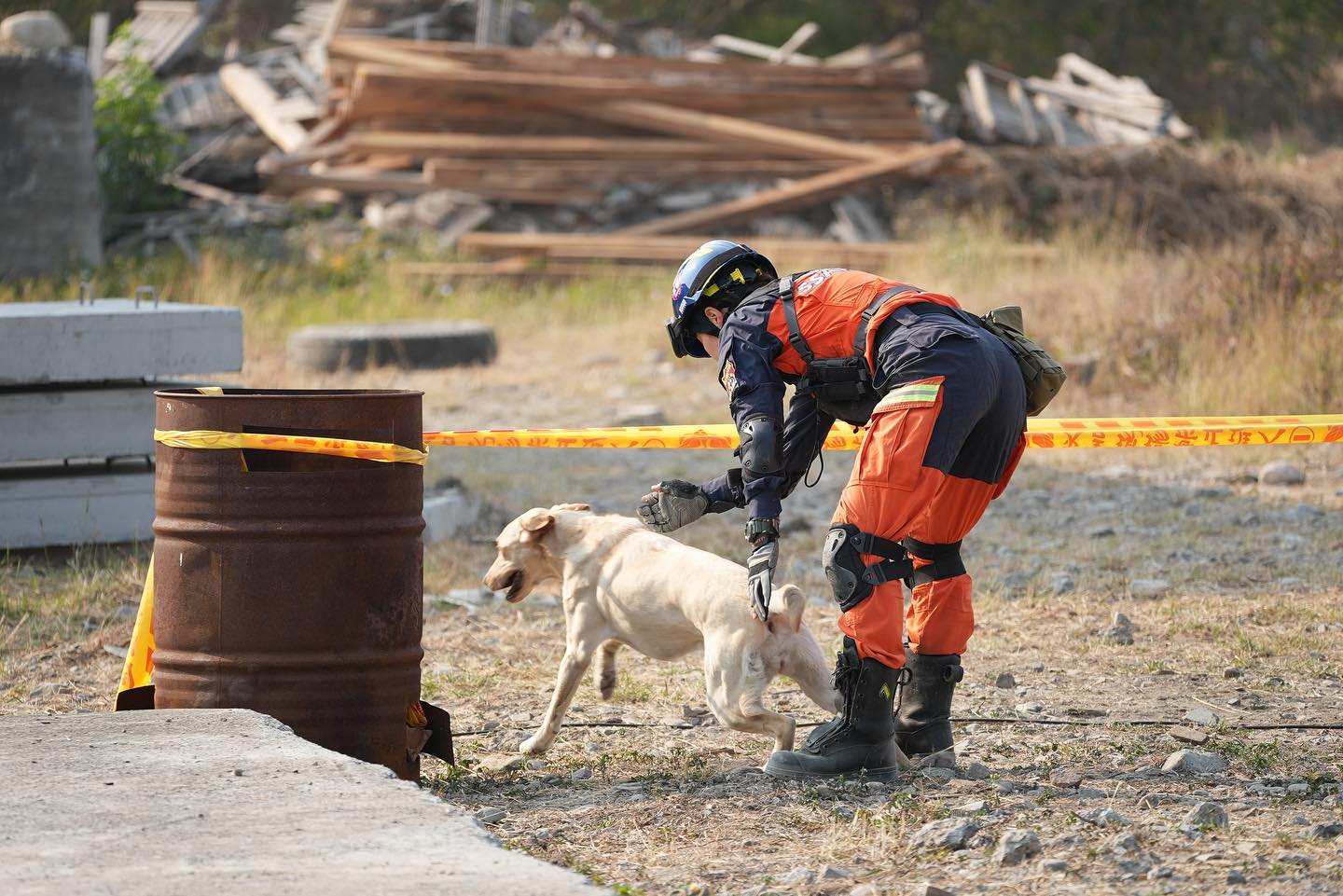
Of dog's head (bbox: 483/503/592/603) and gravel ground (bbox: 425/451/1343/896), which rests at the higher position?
dog's head (bbox: 483/503/592/603)

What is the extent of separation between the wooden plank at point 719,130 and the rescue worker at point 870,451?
49.1 ft

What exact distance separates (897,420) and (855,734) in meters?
0.94

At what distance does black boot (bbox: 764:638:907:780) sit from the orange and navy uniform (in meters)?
0.06

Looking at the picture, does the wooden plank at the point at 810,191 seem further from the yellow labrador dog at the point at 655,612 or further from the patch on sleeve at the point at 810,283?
the patch on sleeve at the point at 810,283

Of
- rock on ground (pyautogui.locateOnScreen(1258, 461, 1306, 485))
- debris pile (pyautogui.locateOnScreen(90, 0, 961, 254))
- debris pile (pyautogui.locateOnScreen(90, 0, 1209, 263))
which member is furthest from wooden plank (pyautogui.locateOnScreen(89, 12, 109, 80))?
rock on ground (pyautogui.locateOnScreen(1258, 461, 1306, 485))

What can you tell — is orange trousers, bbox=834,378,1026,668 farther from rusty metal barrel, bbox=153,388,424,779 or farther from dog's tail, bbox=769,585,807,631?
rusty metal barrel, bbox=153,388,424,779

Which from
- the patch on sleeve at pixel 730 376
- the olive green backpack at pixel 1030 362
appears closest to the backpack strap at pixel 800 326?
the patch on sleeve at pixel 730 376

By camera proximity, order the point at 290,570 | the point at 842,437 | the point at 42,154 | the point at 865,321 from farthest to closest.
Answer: the point at 42,154, the point at 842,437, the point at 865,321, the point at 290,570

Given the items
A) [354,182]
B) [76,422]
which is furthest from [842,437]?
[354,182]

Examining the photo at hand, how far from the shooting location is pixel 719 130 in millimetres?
19594

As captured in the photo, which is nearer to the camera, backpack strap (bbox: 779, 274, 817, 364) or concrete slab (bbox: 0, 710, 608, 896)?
concrete slab (bbox: 0, 710, 608, 896)

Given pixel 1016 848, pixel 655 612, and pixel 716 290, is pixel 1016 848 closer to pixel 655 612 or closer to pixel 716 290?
pixel 655 612

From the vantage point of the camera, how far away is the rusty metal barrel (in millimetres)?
4531

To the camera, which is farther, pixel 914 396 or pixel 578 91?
pixel 578 91
